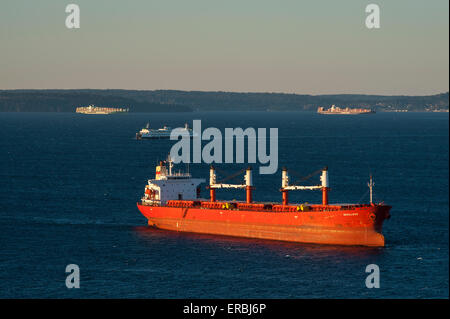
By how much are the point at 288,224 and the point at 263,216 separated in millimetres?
2769

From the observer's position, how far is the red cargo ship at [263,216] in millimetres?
73562

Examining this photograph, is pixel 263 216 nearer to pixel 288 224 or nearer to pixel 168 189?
pixel 288 224

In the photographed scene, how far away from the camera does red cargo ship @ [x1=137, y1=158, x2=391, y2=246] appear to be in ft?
241

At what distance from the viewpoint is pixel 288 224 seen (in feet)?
252

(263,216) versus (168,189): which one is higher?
(168,189)

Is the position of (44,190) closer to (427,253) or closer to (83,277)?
(83,277)
